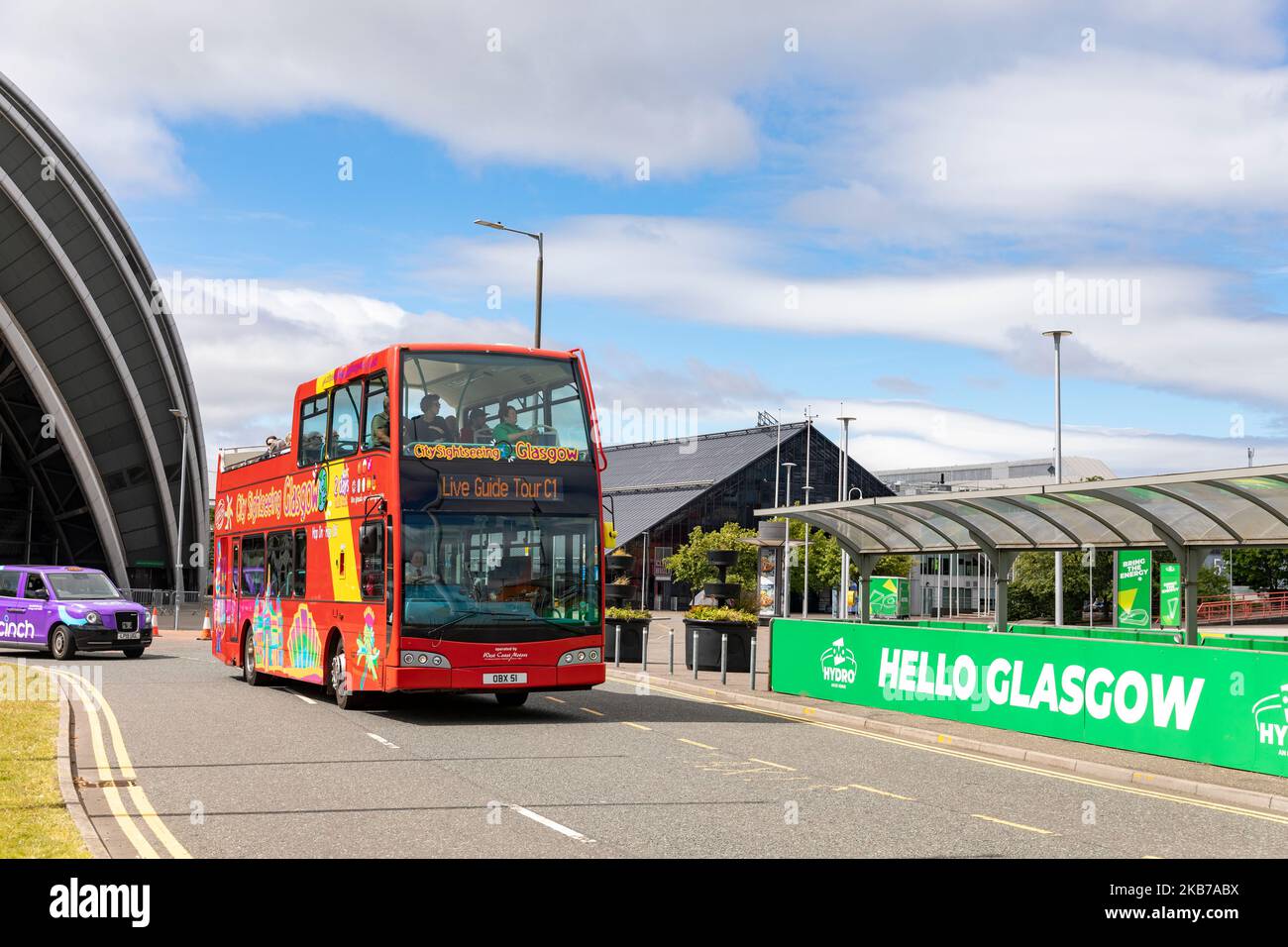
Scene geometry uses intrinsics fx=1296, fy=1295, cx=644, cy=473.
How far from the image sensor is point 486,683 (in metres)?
15.7

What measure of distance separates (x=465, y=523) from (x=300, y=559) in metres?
4.52

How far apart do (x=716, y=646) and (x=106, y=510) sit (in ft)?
165

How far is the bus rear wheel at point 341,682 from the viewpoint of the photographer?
679 inches

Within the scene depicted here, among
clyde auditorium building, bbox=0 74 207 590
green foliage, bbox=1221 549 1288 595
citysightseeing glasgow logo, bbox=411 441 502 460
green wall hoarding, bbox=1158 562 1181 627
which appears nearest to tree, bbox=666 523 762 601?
clyde auditorium building, bbox=0 74 207 590

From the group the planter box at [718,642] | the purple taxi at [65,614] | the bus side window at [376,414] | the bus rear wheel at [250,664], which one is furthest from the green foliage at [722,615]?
the purple taxi at [65,614]

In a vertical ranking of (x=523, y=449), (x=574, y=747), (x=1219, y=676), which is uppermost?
(x=523, y=449)

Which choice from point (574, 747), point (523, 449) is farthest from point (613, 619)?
point (574, 747)

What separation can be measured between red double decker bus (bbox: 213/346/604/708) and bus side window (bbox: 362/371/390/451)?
0.02 metres

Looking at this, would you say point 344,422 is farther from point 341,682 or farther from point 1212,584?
point 1212,584

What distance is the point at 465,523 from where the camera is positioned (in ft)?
51.7

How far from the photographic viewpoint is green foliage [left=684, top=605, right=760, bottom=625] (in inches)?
917

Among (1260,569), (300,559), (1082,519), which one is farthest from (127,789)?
(1260,569)
